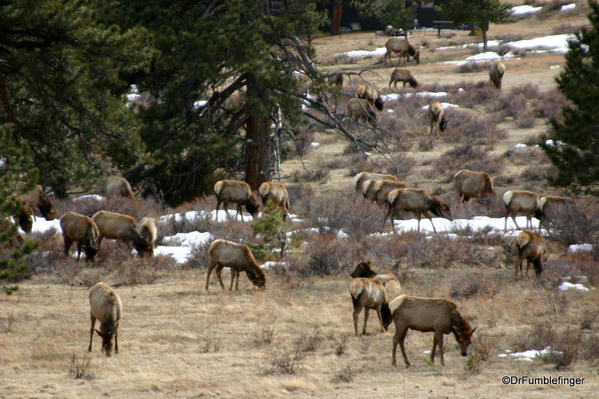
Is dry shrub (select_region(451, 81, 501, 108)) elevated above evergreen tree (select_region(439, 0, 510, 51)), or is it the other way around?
evergreen tree (select_region(439, 0, 510, 51))

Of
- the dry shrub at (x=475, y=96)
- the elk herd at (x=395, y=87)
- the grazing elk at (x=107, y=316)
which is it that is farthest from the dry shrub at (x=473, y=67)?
the grazing elk at (x=107, y=316)

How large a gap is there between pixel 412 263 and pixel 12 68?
7618 mm

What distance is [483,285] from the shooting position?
14453 mm

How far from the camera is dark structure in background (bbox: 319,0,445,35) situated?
6612cm

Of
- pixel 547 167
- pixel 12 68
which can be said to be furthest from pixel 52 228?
pixel 547 167

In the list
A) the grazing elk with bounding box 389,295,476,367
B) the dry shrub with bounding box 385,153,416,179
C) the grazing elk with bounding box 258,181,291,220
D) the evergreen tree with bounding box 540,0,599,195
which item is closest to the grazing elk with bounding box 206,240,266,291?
the grazing elk with bounding box 389,295,476,367

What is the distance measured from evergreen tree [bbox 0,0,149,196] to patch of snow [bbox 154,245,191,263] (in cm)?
252

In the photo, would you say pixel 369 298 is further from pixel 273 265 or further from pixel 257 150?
pixel 257 150

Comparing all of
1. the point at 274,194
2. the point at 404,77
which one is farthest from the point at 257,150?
the point at 404,77

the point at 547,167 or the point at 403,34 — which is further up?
the point at 403,34

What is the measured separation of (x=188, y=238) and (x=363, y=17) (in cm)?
5049

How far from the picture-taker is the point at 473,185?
2203 cm

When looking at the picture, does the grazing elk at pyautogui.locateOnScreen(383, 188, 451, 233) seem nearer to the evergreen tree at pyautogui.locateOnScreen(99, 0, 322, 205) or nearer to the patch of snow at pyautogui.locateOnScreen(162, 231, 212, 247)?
the evergreen tree at pyautogui.locateOnScreen(99, 0, 322, 205)

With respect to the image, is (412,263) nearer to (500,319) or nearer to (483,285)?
(483,285)
